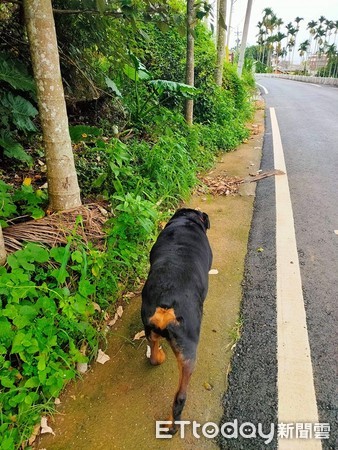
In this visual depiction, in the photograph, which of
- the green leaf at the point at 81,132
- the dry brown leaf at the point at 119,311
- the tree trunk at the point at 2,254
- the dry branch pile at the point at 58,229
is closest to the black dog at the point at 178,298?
the dry brown leaf at the point at 119,311

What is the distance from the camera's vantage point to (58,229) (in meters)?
2.82

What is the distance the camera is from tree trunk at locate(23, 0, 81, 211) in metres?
2.46

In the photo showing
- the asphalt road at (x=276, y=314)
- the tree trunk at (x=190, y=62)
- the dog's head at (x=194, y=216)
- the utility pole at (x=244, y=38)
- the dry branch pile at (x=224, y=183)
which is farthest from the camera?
the utility pole at (x=244, y=38)

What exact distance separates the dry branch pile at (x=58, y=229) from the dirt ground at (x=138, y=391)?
0.81 meters

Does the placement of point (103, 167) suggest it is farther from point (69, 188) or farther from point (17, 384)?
point (17, 384)

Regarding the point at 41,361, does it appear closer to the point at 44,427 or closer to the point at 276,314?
the point at 44,427

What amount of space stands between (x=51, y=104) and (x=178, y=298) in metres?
2.00

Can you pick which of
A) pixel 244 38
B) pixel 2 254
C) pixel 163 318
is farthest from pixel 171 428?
pixel 244 38

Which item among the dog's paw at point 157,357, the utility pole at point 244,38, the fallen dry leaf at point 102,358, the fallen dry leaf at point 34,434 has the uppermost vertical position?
the utility pole at point 244,38

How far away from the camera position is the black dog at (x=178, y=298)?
190cm

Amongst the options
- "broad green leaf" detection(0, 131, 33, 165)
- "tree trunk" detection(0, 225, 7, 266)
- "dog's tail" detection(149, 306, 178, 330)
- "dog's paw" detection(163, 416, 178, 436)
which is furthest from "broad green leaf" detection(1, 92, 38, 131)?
"dog's paw" detection(163, 416, 178, 436)

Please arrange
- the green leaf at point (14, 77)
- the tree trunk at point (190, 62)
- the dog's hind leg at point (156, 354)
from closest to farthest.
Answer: the dog's hind leg at point (156, 354), the green leaf at point (14, 77), the tree trunk at point (190, 62)

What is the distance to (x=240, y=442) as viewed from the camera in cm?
186

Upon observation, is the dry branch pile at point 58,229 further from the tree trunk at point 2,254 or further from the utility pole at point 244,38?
the utility pole at point 244,38
